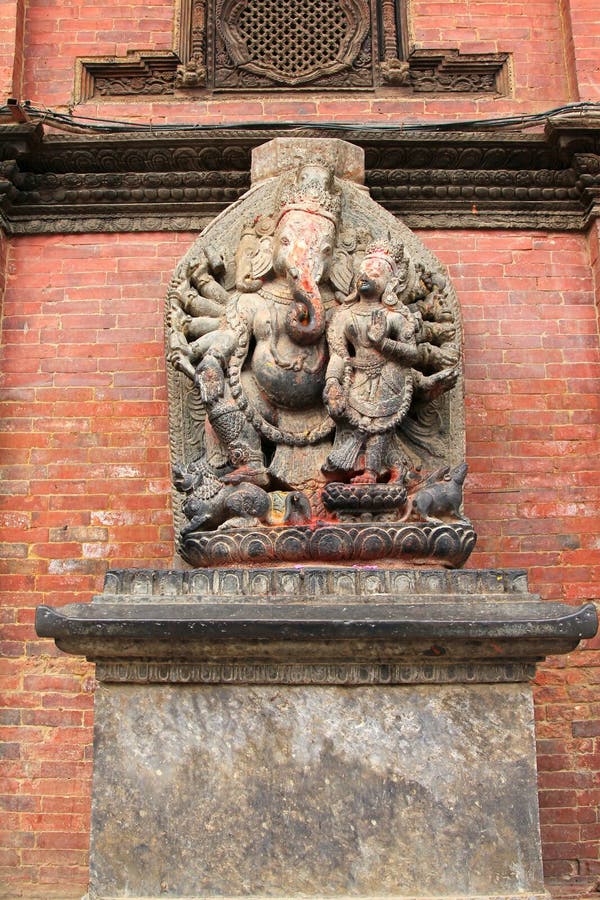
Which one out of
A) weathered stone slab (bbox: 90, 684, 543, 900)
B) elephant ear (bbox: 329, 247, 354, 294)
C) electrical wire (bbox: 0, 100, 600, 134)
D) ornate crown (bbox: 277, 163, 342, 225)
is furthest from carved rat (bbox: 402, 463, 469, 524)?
electrical wire (bbox: 0, 100, 600, 134)

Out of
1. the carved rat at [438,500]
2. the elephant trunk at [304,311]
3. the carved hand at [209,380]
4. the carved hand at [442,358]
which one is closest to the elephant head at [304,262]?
the elephant trunk at [304,311]

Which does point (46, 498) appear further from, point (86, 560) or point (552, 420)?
point (552, 420)

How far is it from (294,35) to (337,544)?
170 inches

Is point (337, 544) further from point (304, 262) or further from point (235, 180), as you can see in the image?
point (235, 180)

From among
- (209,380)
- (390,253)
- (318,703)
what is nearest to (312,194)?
(390,253)

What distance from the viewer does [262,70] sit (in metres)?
6.99

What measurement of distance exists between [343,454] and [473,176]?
103 inches

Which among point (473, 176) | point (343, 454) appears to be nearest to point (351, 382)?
point (343, 454)

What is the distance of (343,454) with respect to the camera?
4801 mm

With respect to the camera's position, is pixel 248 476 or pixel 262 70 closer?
pixel 248 476

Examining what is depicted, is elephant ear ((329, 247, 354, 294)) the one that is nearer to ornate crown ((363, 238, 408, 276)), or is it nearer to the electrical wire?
ornate crown ((363, 238, 408, 276))

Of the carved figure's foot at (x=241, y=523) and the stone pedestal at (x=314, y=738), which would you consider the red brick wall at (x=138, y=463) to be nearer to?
the carved figure's foot at (x=241, y=523)

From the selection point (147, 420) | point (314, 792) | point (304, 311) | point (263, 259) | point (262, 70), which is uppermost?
point (262, 70)

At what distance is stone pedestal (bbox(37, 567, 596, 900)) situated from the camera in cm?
395
